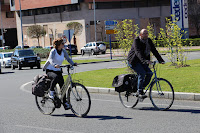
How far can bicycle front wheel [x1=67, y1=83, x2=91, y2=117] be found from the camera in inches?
330

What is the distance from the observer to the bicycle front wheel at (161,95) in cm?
891

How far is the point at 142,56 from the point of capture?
8945mm

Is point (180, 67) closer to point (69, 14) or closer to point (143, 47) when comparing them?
point (143, 47)

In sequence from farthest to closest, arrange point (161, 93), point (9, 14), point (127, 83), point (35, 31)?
point (9, 14), point (35, 31), point (127, 83), point (161, 93)

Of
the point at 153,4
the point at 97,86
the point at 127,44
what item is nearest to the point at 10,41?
the point at 153,4

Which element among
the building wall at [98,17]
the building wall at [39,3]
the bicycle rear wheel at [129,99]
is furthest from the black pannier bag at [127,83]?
the building wall at [39,3]

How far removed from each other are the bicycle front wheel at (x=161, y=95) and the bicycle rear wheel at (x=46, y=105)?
213cm

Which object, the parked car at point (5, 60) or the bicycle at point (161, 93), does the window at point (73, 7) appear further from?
the bicycle at point (161, 93)

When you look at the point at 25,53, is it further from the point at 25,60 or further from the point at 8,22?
the point at 8,22

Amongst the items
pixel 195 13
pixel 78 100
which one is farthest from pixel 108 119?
pixel 195 13

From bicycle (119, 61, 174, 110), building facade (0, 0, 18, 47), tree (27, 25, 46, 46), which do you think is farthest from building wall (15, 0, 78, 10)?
bicycle (119, 61, 174, 110)

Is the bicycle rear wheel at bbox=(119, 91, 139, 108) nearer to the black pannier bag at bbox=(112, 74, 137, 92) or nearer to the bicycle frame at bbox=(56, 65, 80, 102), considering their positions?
the black pannier bag at bbox=(112, 74, 137, 92)

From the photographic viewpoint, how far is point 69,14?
69.4m

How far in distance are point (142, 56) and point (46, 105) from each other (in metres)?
2.34
